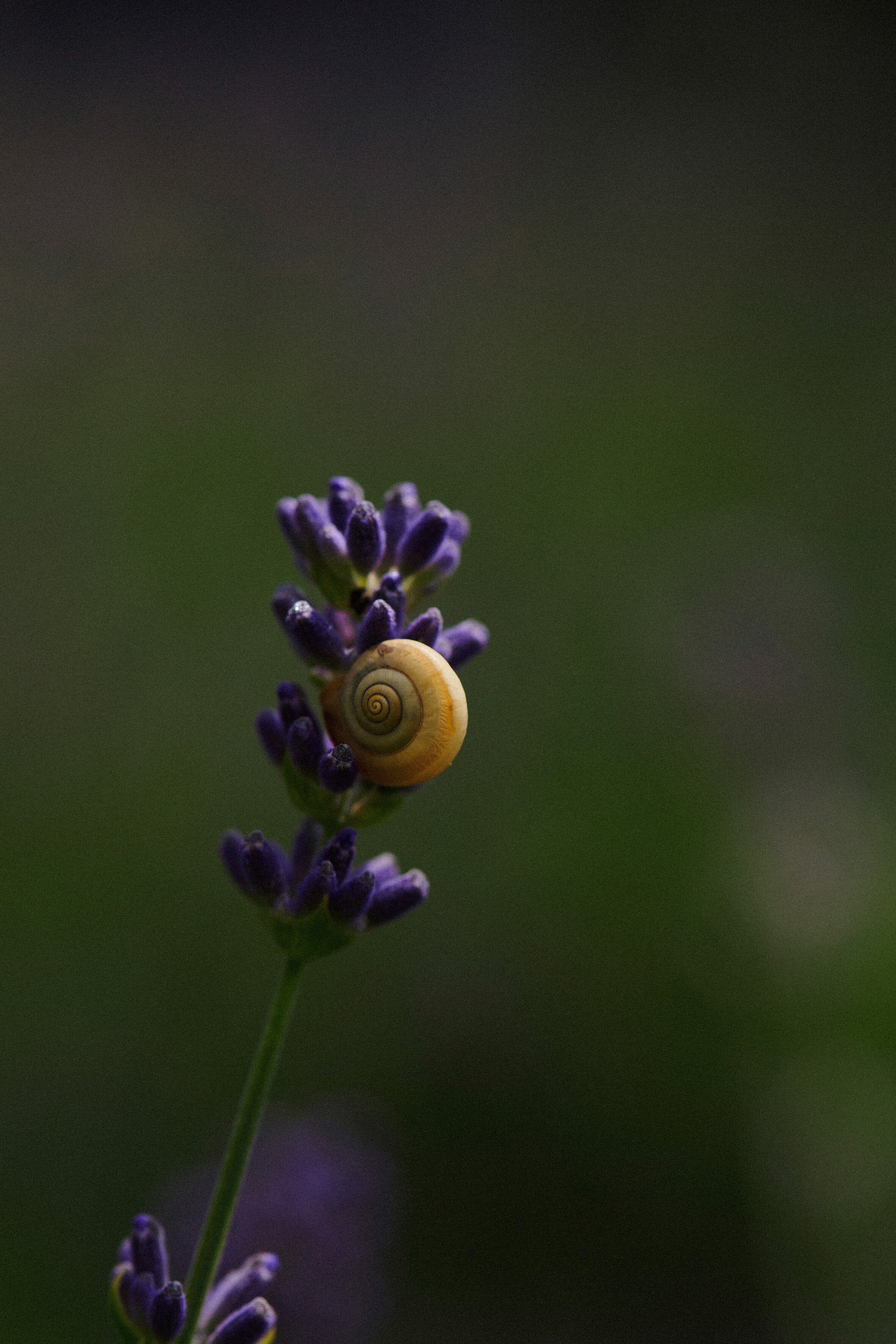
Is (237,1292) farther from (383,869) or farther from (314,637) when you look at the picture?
(314,637)

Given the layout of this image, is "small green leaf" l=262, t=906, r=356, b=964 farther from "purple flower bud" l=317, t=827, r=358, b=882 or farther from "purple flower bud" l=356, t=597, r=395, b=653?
"purple flower bud" l=356, t=597, r=395, b=653

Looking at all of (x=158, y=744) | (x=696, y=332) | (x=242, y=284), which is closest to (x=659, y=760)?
(x=158, y=744)

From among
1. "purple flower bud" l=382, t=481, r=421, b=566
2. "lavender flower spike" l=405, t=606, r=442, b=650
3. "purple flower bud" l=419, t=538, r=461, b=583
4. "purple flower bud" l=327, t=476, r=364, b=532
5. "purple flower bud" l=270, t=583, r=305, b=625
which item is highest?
"purple flower bud" l=327, t=476, r=364, b=532

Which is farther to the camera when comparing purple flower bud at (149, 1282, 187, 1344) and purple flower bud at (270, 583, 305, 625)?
purple flower bud at (270, 583, 305, 625)

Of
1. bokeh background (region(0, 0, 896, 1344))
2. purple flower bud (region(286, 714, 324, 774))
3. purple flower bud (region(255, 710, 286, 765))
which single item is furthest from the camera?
bokeh background (region(0, 0, 896, 1344))

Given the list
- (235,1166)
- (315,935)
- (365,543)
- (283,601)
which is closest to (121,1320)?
(235,1166)

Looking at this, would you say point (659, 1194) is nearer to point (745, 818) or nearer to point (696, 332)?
point (745, 818)

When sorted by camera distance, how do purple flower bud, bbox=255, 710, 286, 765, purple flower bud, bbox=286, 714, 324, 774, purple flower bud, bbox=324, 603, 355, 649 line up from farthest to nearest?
purple flower bud, bbox=324, 603, 355, 649 < purple flower bud, bbox=255, 710, 286, 765 < purple flower bud, bbox=286, 714, 324, 774

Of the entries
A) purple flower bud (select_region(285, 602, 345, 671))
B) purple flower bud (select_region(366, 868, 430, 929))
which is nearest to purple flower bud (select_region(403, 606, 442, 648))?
purple flower bud (select_region(285, 602, 345, 671))
